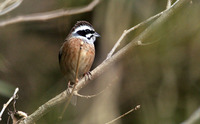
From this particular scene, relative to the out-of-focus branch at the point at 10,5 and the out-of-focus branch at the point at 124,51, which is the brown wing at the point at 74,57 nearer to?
the out-of-focus branch at the point at 10,5

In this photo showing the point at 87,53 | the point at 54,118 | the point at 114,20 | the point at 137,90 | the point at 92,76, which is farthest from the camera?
the point at 137,90

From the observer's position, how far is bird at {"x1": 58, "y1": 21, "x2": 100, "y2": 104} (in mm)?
4133

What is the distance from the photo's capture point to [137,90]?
5.61 m

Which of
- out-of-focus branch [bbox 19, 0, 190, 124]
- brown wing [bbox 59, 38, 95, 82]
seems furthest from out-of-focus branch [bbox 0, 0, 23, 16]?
out-of-focus branch [bbox 19, 0, 190, 124]

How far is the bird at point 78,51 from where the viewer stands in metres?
4.13

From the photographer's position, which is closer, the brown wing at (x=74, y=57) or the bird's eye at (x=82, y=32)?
the brown wing at (x=74, y=57)

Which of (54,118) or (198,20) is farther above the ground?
(198,20)

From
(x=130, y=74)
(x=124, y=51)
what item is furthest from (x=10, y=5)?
(x=130, y=74)

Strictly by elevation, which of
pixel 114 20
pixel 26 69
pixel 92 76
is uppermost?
pixel 26 69

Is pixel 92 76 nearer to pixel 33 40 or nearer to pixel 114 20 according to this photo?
pixel 114 20

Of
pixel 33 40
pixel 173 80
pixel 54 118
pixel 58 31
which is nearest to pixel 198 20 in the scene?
pixel 173 80

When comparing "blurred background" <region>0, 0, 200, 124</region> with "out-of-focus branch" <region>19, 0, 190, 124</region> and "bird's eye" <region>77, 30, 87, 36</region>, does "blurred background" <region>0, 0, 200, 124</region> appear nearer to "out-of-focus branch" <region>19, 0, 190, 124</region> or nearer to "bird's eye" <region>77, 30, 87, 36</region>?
"bird's eye" <region>77, 30, 87, 36</region>

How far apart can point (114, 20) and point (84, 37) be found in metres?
0.97

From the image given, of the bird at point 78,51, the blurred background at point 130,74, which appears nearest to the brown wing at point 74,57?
the bird at point 78,51
